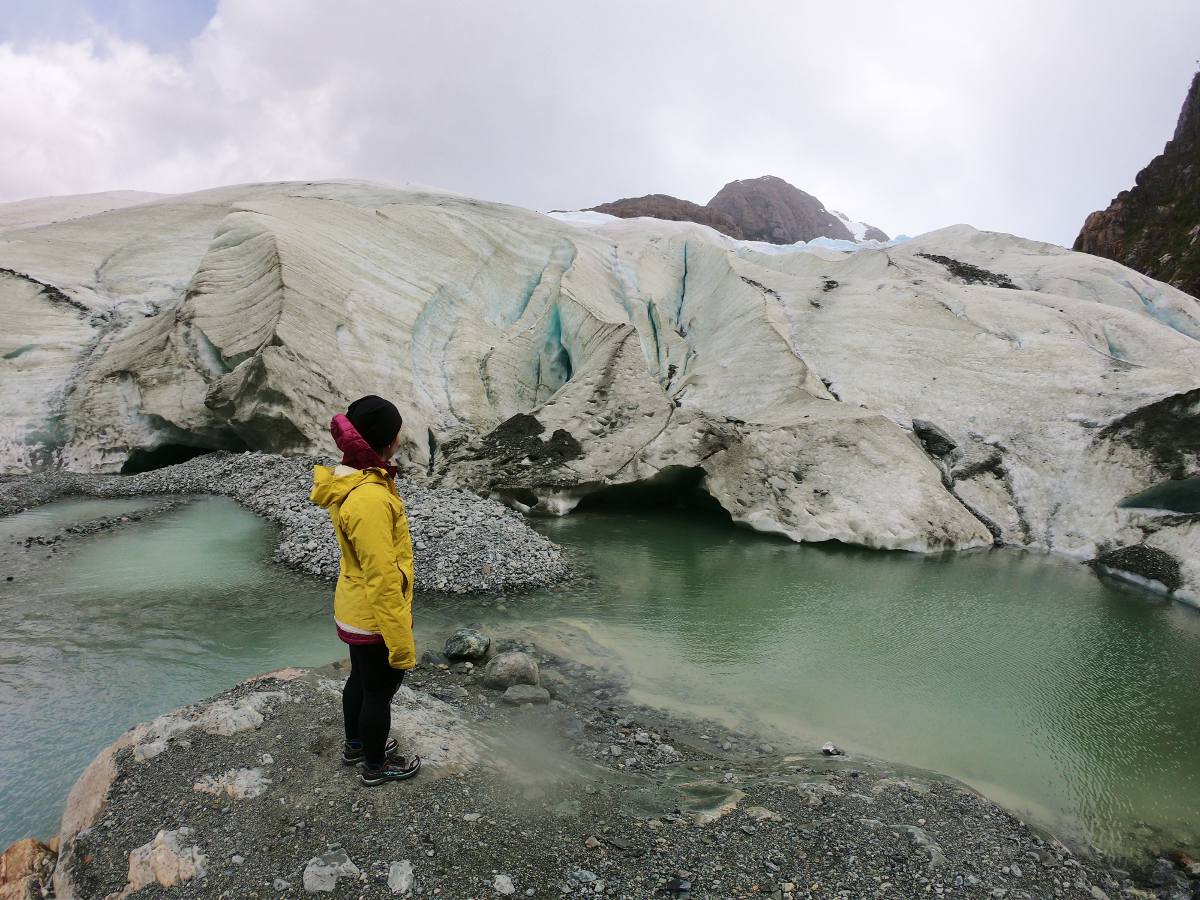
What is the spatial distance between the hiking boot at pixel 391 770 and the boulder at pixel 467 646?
2388 mm

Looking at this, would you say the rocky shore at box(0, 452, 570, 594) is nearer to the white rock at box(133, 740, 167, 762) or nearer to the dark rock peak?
the white rock at box(133, 740, 167, 762)

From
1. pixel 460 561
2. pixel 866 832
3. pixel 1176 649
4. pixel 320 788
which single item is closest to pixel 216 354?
pixel 460 561

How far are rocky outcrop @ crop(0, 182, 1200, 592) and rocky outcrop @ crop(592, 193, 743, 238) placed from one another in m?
34.8

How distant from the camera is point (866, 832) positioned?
3910mm

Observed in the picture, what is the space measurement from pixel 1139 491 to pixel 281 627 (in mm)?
14459

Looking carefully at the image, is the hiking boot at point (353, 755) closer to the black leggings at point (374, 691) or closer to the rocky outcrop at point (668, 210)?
the black leggings at point (374, 691)

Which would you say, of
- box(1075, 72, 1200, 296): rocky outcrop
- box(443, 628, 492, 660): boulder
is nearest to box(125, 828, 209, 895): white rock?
box(443, 628, 492, 660): boulder

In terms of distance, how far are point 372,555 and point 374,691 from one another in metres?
0.77

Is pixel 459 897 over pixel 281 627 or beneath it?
over

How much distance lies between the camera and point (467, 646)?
6.35 m

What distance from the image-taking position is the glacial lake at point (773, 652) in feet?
17.0

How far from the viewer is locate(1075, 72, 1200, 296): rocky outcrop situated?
36156mm

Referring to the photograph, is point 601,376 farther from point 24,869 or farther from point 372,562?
point 24,869

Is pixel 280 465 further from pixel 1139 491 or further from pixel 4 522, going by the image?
pixel 1139 491
